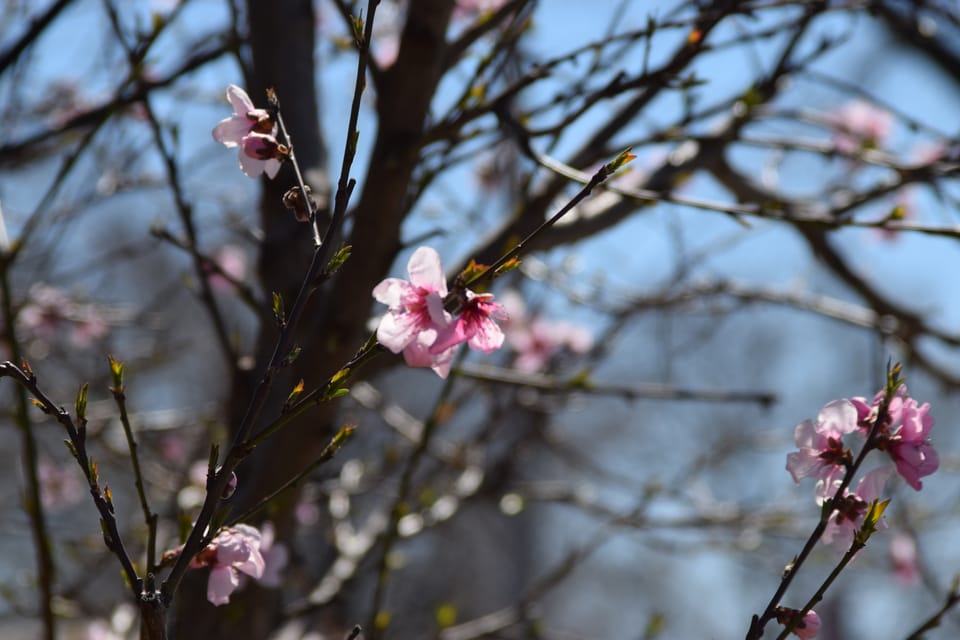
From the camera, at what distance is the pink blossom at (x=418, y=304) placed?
3.03ft

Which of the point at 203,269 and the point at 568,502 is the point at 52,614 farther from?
the point at 568,502

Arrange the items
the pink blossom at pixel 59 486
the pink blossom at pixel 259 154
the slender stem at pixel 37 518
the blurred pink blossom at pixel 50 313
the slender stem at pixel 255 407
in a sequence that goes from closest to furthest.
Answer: the slender stem at pixel 255 407
the pink blossom at pixel 259 154
the slender stem at pixel 37 518
the blurred pink blossom at pixel 50 313
the pink blossom at pixel 59 486

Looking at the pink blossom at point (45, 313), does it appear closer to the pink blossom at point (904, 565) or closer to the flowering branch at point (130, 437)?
the flowering branch at point (130, 437)

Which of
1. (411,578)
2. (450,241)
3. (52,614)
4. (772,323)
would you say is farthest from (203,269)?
(772,323)

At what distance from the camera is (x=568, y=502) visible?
2.99 meters

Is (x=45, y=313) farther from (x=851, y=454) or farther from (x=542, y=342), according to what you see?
(x=851, y=454)

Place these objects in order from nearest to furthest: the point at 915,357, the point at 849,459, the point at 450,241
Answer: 1. the point at 849,459
2. the point at 915,357
3. the point at 450,241

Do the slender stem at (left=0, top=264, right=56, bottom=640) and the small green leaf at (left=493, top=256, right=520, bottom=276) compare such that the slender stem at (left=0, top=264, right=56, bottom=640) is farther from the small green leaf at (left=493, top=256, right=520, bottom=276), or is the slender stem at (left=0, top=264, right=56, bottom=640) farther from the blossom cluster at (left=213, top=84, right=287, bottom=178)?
the small green leaf at (left=493, top=256, right=520, bottom=276)

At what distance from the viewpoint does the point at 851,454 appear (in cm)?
100

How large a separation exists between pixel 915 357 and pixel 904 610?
11.9 m

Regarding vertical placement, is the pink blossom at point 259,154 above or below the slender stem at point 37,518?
above

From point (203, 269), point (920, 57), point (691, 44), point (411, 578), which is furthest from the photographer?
point (411, 578)

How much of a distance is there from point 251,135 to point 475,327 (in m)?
0.39

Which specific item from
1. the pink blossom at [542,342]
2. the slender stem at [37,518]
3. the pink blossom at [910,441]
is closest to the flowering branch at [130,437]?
the slender stem at [37,518]
